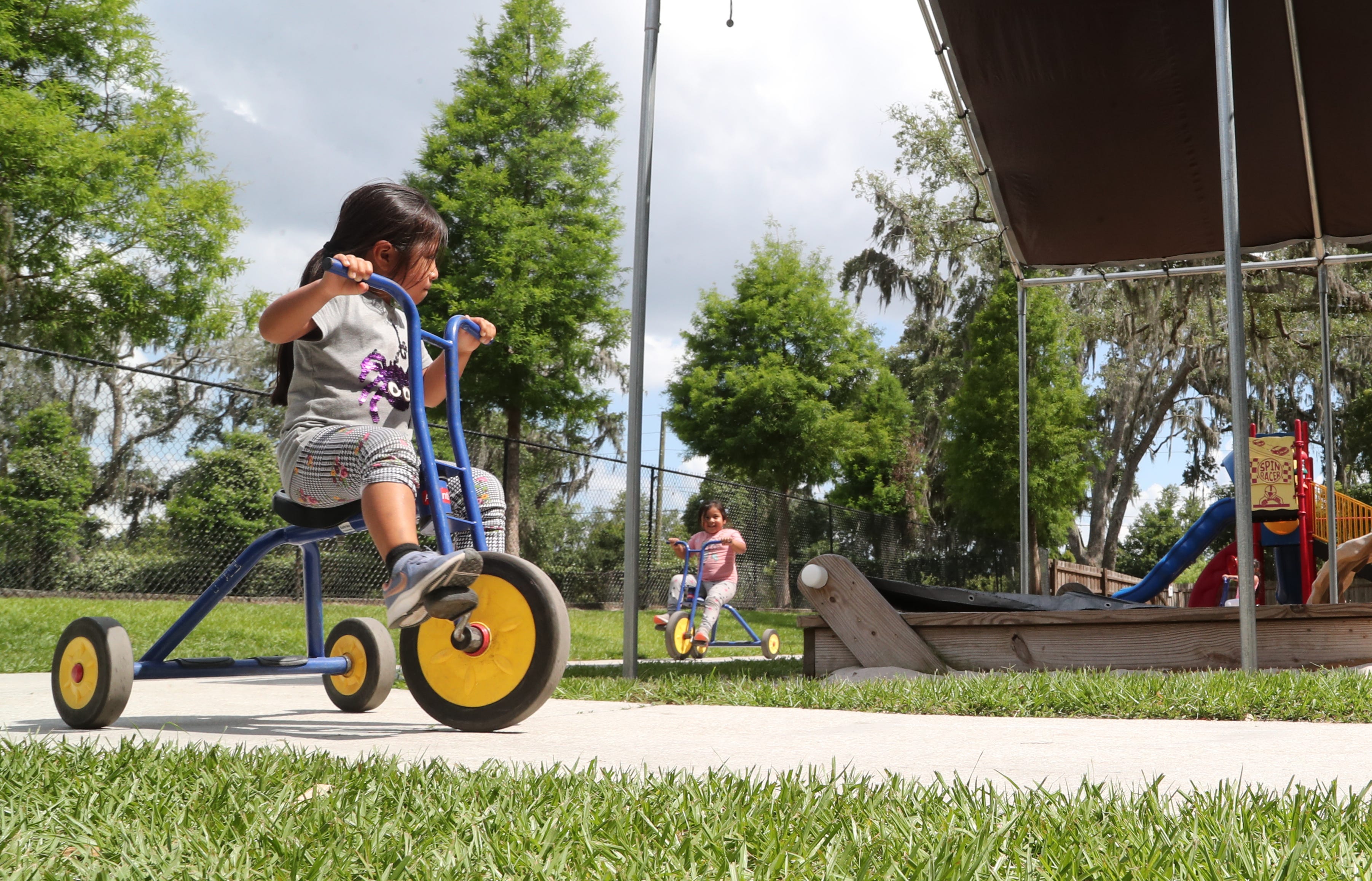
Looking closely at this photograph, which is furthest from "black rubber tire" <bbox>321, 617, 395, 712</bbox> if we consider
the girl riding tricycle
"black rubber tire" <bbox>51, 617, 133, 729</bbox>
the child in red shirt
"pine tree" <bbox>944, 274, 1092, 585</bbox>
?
"pine tree" <bbox>944, 274, 1092, 585</bbox>

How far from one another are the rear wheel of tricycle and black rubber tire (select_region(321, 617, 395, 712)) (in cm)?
482

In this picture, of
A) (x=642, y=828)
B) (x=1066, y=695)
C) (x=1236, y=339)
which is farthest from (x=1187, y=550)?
(x=642, y=828)


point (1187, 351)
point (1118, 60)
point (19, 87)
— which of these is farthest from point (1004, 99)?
point (1187, 351)

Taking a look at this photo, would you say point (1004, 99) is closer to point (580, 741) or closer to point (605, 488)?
point (580, 741)

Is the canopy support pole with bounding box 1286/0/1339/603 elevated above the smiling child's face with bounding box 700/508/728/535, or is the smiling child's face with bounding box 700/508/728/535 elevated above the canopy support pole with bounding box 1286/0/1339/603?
the canopy support pole with bounding box 1286/0/1339/603

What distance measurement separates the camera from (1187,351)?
21.1m

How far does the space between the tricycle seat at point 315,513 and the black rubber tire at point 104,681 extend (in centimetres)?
50

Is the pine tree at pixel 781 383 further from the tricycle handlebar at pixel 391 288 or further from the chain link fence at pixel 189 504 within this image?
the tricycle handlebar at pixel 391 288

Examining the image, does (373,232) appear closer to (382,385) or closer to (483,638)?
(382,385)

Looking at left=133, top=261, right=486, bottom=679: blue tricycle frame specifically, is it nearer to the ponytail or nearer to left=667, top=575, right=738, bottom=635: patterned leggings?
the ponytail

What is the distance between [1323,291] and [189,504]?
395 inches

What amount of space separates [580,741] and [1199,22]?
438 centimetres

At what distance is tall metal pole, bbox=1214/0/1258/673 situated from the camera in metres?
3.45

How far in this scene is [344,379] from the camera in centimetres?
263
